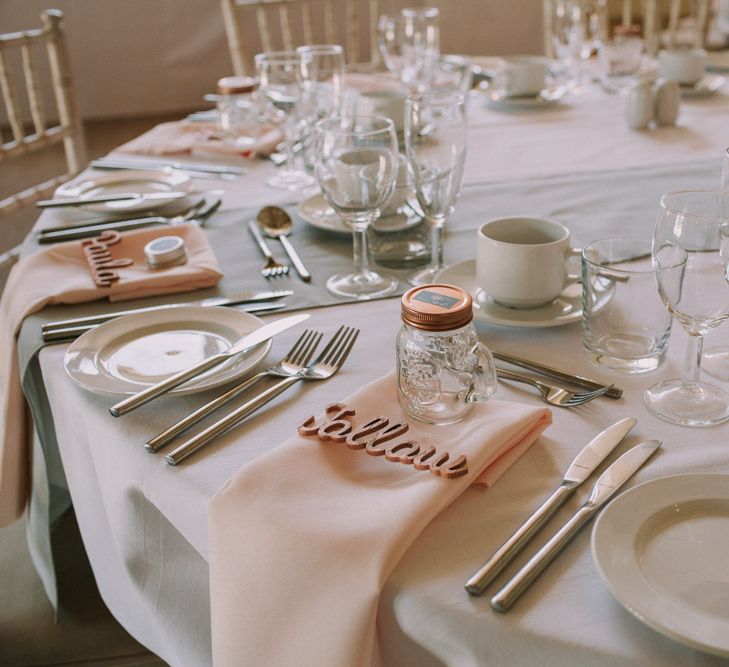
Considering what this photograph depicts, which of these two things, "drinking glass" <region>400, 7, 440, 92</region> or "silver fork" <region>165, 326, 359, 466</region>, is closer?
"silver fork" <region>165, 326, 359, 466</region>

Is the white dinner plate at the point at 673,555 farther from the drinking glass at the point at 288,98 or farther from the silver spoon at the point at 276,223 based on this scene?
the drinking glass at the point at 288,98

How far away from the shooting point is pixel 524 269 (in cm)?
91

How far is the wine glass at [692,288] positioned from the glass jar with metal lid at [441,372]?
0.54 feet

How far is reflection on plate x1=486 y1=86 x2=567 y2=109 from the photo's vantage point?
1.82 metres

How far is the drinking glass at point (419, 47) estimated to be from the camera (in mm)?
1876

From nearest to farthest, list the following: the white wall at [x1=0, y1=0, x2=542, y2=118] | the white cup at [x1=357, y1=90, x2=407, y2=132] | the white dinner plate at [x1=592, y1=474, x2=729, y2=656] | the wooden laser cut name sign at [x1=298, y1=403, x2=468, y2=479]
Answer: the white dinner plate at [x1=592, y1=474, x2=729, y2=656] < the wooden laser cut name sign at [x1=298, y1=403, x2=468, y2=479] < the white cup at [x1=357, y1=90, x2=407, y2=132] < the white wall at [x1=0, y1=0, x2=542, y2=118]

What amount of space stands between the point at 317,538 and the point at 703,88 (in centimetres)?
158

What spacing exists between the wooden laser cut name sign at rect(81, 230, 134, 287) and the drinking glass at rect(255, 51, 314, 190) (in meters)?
0.36

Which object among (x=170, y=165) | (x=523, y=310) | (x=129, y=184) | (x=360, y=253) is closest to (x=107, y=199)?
(x=129, y=184)

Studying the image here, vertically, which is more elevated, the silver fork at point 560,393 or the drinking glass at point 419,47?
the drinking glass at point 419,47

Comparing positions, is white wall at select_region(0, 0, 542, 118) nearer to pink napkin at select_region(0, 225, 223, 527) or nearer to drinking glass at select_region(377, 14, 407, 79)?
drinking glass at select_region(377, 14, 407, 79)

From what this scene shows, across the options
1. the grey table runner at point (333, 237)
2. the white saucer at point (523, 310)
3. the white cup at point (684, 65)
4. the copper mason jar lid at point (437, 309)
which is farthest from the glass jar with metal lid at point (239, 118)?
the copper mason jar lid at point (437, 309)

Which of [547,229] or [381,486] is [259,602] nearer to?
[381,486]

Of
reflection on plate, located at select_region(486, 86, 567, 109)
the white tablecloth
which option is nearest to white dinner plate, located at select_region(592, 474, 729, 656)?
the white tablecloth
